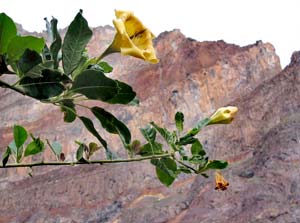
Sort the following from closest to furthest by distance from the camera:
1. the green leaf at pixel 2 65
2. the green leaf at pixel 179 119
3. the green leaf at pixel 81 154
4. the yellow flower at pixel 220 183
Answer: the green leaf at pixel 2 65, the green leaf at pixel 81 154, the green leaf at pixel 179 119, the yellow flower at pixel 220 183

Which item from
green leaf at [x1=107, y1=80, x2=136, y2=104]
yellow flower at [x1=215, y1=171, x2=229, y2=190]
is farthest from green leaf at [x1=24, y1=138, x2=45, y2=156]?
yellow flower at [x1=215, y1=171, x2=229, y2=190]

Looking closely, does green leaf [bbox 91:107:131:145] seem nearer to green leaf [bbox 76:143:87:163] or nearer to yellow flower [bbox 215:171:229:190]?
green leaf [bbox 76:143:87:163]

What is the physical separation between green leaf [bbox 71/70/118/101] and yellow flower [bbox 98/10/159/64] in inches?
1.5

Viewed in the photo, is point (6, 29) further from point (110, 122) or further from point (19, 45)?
point (110, 122)

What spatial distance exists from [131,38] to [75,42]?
0.08 meters

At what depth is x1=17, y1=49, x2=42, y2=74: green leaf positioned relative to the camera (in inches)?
23.2

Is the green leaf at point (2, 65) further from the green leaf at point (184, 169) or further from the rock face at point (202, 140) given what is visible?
the rock face at point (202, 140)

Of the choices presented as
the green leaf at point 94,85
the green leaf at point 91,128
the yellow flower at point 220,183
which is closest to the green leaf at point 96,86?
the green leaf at point 94,85

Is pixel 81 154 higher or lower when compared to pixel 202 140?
higher

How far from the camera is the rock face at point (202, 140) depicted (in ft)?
48.3

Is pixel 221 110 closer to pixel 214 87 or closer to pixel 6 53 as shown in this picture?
pixel 6 53

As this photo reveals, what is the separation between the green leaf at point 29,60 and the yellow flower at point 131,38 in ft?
0.32

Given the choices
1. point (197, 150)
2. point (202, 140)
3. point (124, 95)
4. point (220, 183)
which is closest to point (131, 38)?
point (124, 95)

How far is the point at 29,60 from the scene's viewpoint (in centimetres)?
59
